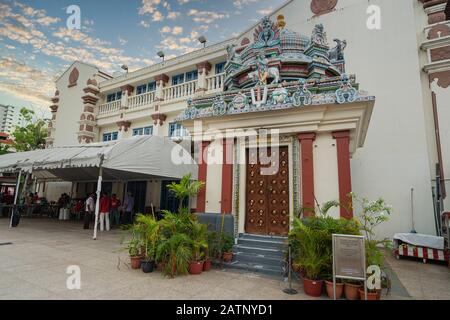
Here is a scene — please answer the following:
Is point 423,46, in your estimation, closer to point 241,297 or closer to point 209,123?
point 209,123

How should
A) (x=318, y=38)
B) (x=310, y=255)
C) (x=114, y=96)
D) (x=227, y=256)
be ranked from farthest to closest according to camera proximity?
(x=114, y=96) < (x=318, y=38) < (x=227, y=256) < (x=310, y=255)

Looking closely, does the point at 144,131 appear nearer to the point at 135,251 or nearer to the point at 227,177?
the point at 227,177

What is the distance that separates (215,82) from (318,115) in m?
8.07

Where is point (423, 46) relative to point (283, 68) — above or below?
above

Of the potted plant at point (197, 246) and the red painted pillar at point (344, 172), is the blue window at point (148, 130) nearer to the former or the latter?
the potted plant at point (197, 246)

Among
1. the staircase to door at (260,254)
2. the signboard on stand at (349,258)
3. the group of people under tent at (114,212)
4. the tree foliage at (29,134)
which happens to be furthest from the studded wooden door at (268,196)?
the tree foliage at (29,134)

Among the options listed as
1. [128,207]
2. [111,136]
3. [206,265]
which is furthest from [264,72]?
[111,136]

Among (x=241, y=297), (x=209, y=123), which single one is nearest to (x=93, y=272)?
(x=241, y=297)

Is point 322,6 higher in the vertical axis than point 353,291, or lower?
higher

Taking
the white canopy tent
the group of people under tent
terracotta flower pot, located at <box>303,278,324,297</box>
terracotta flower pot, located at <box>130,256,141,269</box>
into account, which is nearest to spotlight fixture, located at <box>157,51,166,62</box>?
the white canopy tent

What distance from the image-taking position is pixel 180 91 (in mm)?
14070

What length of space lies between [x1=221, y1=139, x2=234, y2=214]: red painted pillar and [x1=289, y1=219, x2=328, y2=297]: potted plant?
2.31m
